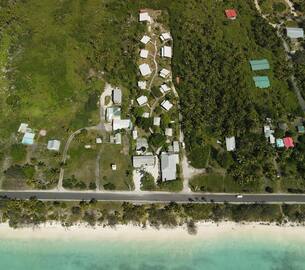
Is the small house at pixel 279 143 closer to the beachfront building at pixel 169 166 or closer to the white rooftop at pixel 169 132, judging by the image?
the beachfront building at pixel 169 166

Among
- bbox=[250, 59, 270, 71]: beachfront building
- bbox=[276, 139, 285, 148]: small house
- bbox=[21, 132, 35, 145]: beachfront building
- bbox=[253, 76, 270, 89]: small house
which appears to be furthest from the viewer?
bbox=[250, 59, 270, 71]: beachfront building

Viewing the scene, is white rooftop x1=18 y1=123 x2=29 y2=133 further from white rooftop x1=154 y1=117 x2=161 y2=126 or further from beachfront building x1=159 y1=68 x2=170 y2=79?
beachfront building x1=159 y1=68 x2=170 y2=79

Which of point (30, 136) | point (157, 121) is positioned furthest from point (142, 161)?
point (30, 136)

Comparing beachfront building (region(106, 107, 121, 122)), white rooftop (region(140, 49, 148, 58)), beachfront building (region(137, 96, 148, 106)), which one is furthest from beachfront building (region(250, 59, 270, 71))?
beachfront building (region(106, 107, 121, 122))

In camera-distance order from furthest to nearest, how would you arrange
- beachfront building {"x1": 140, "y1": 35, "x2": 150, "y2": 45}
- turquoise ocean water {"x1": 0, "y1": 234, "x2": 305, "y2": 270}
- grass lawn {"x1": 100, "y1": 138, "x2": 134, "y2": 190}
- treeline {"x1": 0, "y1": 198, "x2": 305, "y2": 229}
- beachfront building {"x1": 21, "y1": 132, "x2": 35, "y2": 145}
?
beachfront building {"x1": 140, "y1": 35, "x2": 150, "y2": 45} < beachfront building {"x1": 21, "y1": 132, "x2": 35, "y2": 145} < grass lawn {"x1": 100, "y1": 138, "x2": 134, "y2": 190} < treeline {"x1": 0, "y1": 198, "x2": 305, "y2": 229} < turquoise ocean water {"x1": 0, "y1": 234, "x2": 305, "y2": 270}

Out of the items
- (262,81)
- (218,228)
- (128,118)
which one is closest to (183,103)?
(128,118)

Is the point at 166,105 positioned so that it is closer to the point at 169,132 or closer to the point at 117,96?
the point at 169,132

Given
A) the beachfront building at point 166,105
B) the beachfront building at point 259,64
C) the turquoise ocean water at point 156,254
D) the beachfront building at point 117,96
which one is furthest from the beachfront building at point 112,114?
the beachfront building at point 259,64
